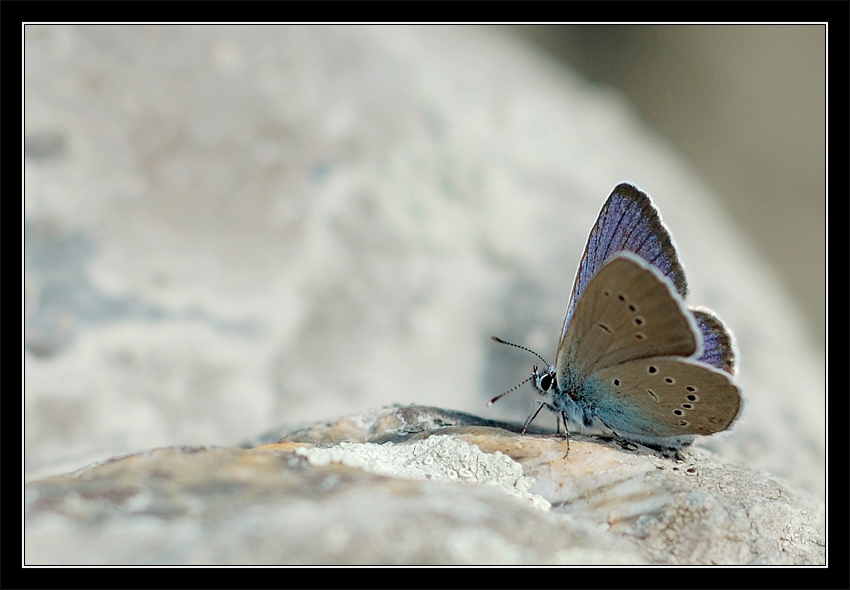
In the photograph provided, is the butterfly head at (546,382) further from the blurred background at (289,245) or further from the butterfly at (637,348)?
the blurred background at (289,245)

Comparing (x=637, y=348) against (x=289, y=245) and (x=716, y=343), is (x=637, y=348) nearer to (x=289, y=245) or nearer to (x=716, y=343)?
(x=716, y=343)

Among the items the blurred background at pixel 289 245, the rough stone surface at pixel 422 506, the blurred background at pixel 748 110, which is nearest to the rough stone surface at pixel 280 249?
the blurred background at pixel 289 245

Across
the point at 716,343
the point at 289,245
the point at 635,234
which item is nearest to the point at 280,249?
the point at 289,245

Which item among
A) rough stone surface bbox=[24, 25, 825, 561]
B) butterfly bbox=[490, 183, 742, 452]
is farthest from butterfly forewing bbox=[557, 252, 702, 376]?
rough stone surface bbox=[24, 25, 825, 561]

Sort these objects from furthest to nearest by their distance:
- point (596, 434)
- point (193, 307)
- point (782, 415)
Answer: point (782, 415) → point (193, 307) → point (596, 434)
